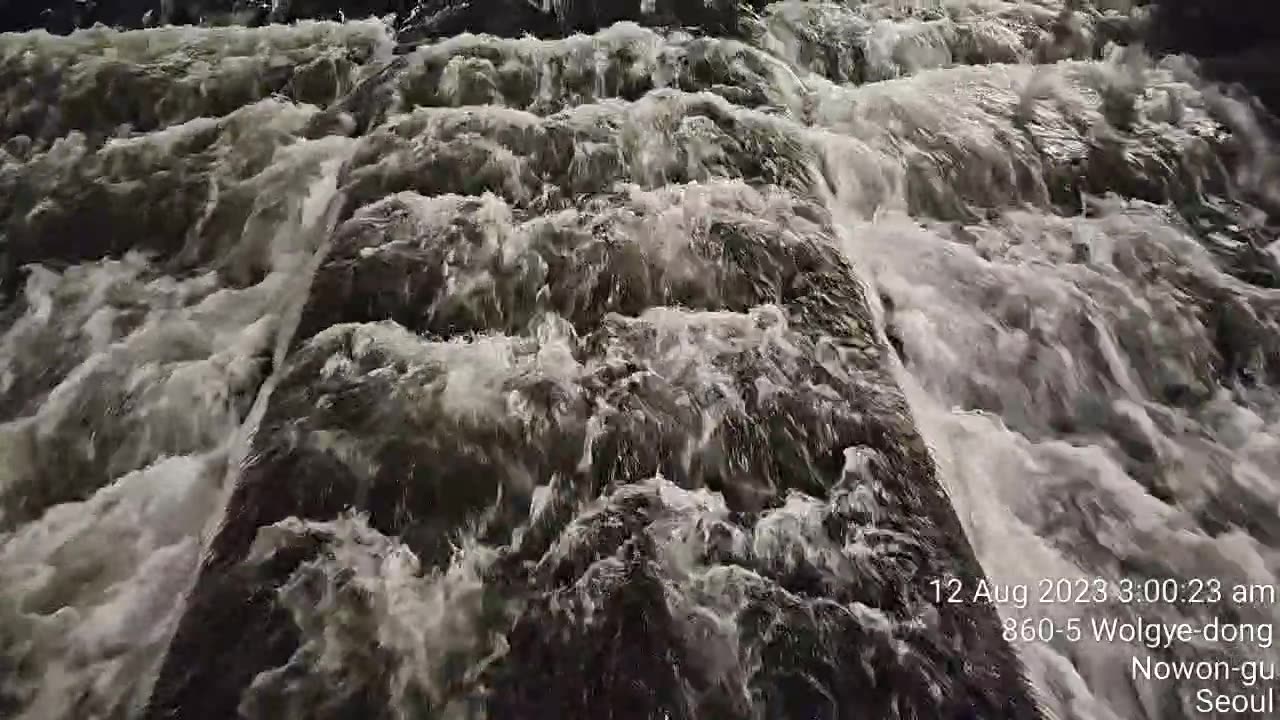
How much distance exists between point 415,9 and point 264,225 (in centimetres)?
244

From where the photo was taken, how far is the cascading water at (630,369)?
2.79m

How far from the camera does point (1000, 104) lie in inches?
201

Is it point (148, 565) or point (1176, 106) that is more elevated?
point (1176, 106)

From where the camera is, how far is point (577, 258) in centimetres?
402

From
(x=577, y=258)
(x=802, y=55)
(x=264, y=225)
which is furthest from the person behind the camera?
(x=802, y=55)

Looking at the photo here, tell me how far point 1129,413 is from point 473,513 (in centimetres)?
280

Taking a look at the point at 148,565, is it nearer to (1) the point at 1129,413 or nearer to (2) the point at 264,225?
(2) the point at 264,225

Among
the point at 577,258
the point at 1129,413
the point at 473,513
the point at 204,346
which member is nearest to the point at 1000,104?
the point at 1129,413

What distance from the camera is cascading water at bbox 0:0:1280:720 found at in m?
2.79

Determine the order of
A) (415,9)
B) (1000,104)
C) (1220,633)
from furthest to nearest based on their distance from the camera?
(415,9) < (1000,104) < (1220,633)

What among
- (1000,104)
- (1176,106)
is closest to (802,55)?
(1000,104)

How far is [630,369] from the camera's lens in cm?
355

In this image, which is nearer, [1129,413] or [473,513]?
[473,513]

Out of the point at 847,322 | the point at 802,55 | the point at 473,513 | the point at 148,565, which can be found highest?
the point at 802,55
